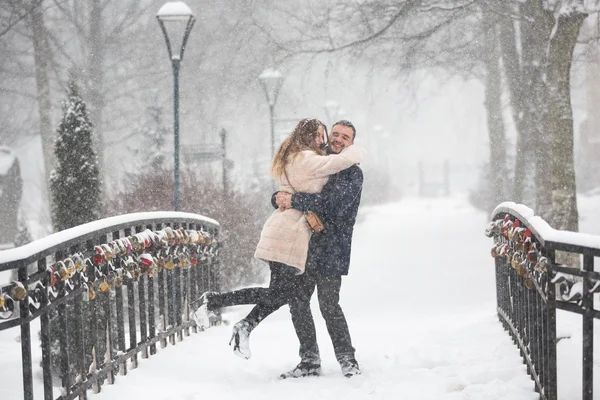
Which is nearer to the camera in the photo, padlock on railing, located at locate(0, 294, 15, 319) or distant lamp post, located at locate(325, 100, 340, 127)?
padlock on railing, located at locate(0, 294, 15, 319)

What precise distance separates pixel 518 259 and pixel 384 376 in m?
1.17

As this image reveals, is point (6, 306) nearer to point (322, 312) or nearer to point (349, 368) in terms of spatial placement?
point (322, 312)

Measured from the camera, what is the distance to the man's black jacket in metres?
5.08

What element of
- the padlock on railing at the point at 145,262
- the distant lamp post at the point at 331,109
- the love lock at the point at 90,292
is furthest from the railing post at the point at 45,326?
the distant lamp post at the point at 331,109

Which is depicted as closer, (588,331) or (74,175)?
(588,331)

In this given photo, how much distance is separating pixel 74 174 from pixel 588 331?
25.4ft

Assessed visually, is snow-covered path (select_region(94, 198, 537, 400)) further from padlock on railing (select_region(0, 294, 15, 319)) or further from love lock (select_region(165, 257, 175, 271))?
padlock on railing (select_region(0, 294, 15, 319))

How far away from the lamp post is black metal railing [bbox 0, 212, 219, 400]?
2.68m

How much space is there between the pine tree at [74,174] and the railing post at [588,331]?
750 cm

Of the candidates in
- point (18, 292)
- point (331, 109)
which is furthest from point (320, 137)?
point (331, 109)

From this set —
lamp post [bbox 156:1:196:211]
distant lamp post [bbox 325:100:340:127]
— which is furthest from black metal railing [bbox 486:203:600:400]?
distant lamp post [bbox 325:100:340:127]

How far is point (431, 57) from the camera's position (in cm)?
1455

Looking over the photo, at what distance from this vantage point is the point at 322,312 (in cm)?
531

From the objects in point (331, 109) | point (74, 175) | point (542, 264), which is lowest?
point (542, 264)
